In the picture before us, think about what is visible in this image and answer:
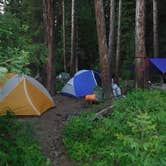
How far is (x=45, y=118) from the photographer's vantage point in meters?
10.1

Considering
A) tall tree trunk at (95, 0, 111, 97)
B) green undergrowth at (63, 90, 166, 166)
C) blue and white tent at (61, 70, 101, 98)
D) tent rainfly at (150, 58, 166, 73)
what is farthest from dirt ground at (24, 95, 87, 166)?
tent rainfly at (150, 58, 166, 73)

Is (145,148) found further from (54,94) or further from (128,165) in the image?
(54,94)

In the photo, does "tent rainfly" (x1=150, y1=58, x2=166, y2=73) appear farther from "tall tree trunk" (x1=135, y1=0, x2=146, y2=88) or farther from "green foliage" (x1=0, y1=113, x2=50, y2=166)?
"green foliage" (x1=0, y1=113, x2=50, y2=166)

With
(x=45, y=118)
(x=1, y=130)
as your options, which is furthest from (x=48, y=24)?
→ (x=1, y=130)

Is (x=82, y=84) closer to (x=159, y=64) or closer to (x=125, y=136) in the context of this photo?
(x=159, y=64)

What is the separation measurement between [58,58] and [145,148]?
80.3 ft

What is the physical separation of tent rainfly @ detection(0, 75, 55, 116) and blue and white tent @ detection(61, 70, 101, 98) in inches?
175

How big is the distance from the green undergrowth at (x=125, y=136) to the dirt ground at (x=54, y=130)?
0.17 m

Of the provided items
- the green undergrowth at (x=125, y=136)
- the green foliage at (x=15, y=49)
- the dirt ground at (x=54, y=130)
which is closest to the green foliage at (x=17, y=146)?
the dirt ground at (x=54, y=130)

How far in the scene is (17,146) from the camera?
6.65 metres

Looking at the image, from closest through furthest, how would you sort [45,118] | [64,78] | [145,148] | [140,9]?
[145,148], [45,118], [140,9], [64,78]

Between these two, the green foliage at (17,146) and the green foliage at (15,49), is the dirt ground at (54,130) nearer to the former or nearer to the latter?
the green foliage at (17,146)

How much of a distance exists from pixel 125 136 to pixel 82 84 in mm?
10032

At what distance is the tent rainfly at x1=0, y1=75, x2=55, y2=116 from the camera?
10016 millimetres
